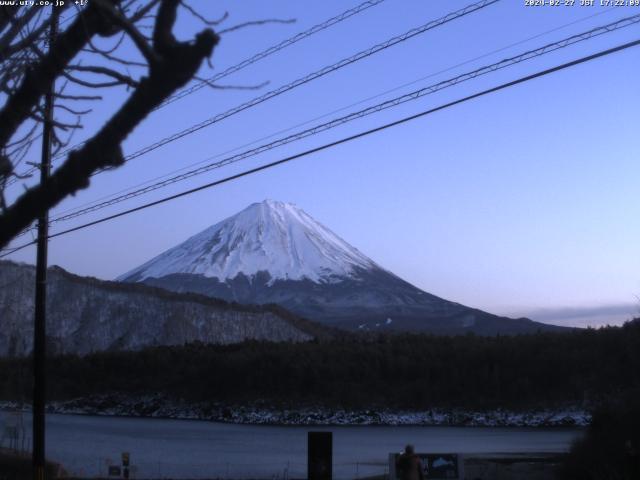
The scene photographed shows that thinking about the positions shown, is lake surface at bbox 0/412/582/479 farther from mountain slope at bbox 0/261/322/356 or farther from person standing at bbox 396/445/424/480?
mountain slope at bbox 0/261/322/356

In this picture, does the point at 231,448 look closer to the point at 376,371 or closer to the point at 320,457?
the point at 320,457

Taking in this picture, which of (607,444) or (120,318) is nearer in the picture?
(607,444)

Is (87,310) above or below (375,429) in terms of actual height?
above

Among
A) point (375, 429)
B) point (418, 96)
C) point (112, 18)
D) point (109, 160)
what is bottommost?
point (375, 429)

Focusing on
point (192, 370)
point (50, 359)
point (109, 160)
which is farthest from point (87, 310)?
point (109, 160)

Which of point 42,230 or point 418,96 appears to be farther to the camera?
point 42,230

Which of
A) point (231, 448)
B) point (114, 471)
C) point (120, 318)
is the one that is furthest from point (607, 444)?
point (120, 318)

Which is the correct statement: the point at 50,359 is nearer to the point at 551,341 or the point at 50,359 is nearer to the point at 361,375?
the point at 361,375

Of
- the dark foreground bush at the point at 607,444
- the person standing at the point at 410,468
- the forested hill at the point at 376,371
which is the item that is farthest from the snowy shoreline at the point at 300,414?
the person standing at the point at 410,468
